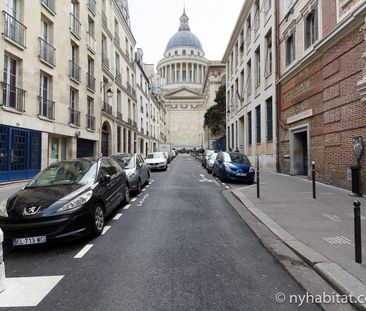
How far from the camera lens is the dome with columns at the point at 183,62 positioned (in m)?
107

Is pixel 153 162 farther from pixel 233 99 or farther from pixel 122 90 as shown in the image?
pixel 233 99

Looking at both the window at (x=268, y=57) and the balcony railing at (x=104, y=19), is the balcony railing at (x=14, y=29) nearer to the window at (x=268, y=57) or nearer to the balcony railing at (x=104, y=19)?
the balcony railing at (x=104, y=19)

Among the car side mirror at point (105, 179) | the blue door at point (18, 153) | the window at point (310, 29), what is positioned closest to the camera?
the car side mirror at point (105, 179)

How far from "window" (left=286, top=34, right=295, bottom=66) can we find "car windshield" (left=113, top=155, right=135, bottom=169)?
1059 centimetres

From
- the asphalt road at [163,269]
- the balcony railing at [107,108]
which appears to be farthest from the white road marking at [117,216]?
the balcony railing at [107,108]

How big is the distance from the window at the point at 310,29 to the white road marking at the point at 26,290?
45.0 feet

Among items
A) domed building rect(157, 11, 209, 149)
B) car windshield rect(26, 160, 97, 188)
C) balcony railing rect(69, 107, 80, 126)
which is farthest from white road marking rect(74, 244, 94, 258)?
domed building rect(157, 11, 209, 149)

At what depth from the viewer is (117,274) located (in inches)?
143

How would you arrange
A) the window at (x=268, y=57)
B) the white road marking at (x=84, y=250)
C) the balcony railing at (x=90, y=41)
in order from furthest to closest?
the balcony railing at (x=90, y=41) < the window at (x=268, y=57) < the white road marking at (x=84, y=250)

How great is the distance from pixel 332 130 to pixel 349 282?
28.7 ft

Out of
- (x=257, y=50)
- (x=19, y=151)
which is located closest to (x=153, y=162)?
(x=19, y=151)

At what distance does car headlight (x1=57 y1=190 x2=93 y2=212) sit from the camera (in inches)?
182

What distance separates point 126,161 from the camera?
1094 cm

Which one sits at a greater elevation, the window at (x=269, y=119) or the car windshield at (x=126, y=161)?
the window at (x=269, y=119)
